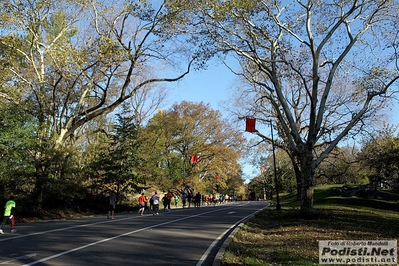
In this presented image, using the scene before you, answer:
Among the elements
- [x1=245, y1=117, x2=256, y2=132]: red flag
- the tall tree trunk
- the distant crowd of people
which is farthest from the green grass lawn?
the distant crowd of people

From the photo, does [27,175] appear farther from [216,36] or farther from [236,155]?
[236,155]

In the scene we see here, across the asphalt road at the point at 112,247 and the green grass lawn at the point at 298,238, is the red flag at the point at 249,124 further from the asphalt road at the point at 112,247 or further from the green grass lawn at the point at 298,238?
the asphalt road at the point at 112,247

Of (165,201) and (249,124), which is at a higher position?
(249,124)

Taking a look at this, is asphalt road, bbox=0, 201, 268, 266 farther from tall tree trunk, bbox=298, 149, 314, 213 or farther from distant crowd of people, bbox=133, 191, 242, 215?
distant crowd of people, bbox=133, 191, 242, 215

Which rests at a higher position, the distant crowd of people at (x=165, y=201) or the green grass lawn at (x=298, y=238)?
the distant crowd of people at (x=165, y=201)

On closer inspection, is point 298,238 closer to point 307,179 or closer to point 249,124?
point 307,179

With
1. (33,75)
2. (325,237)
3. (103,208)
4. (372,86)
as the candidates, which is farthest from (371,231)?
(33,75)

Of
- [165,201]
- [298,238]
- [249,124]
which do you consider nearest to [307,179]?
[298,238]

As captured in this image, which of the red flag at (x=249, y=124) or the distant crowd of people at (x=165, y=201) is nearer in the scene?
the red flag at (x=249, y=124)

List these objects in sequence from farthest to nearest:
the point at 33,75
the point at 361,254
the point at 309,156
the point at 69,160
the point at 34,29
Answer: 1. the point at 33,75
2. the point at 69,160
3. the point at 34,29
4. the point at 309,156
5. the point at 361,254

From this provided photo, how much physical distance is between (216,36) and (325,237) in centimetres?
1099

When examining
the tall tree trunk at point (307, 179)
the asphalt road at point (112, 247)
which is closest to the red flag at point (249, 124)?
the tall tree trunk at point (307, 179)

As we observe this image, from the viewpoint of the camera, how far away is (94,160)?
101 feet

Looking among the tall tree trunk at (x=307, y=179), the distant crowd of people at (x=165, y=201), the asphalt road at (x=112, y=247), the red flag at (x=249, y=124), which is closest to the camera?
the asphalt road at (x=112, y=247)
